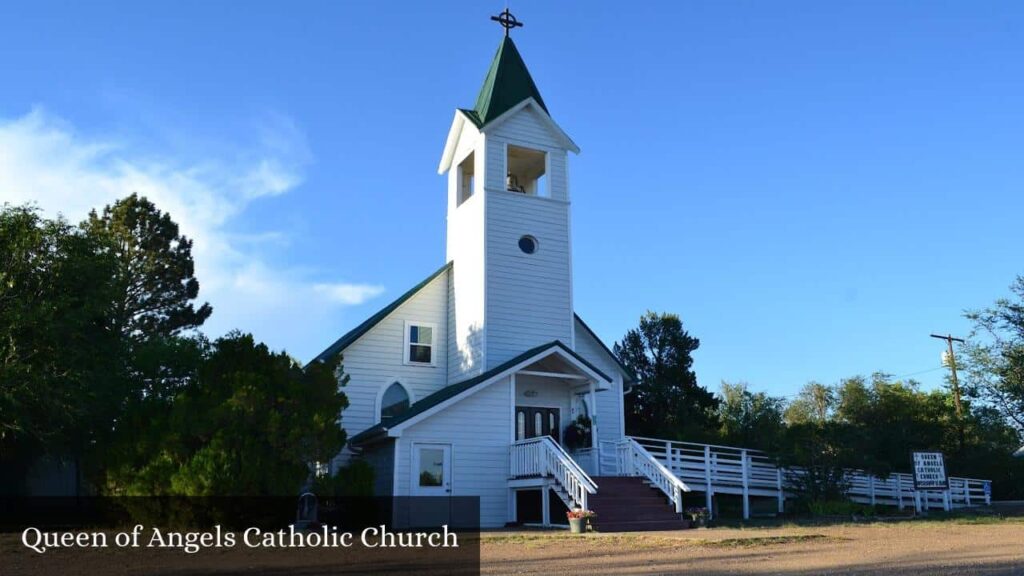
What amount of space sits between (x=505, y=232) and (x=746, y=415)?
1057 inches

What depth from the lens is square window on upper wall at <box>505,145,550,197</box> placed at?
28.3 metres

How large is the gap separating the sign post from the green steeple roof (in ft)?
50.6

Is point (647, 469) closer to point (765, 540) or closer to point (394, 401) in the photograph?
point (765, 540)

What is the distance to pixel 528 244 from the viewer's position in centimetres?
2711

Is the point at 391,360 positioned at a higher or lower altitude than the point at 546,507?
higher

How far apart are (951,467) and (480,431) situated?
19.9 m

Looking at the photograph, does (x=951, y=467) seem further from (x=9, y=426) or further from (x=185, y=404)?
(x=9, y=426)

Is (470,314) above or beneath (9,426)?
above

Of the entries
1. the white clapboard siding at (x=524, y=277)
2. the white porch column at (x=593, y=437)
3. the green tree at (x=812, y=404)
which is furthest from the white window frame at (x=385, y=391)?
the green tree at (x=812, y=404)

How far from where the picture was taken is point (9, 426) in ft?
63.7

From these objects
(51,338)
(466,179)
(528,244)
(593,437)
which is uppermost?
(466,179)

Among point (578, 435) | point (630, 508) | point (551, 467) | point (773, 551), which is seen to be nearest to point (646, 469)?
point (630, 508)

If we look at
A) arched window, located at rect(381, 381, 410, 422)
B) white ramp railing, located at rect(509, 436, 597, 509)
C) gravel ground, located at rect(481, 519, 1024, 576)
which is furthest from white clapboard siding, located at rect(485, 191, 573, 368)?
gravel ground, located at rect(481, 519, 1024, 576)

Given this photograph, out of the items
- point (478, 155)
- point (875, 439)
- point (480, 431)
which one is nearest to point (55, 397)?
point (480, 431)
